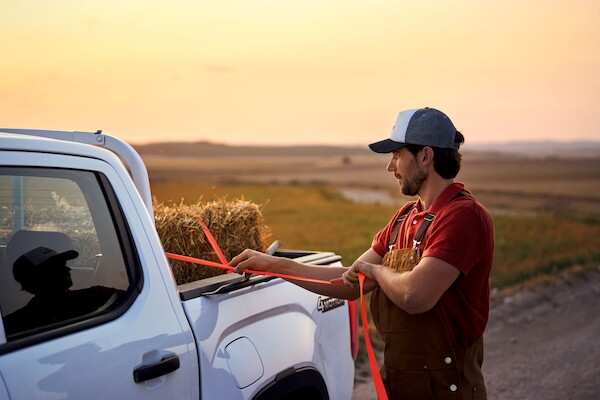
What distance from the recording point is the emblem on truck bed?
4.35 m

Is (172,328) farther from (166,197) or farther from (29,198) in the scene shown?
(166,197)

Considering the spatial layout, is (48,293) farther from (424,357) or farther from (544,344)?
(544,344)

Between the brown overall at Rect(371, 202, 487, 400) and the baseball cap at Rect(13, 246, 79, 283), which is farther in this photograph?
the brown overall at Rect(371, 202, 487, 400)

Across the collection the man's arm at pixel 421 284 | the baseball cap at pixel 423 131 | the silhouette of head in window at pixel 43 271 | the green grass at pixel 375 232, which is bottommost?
the green grass at pixel 375 232

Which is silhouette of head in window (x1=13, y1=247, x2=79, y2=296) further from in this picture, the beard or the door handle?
the beard

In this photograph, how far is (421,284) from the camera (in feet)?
11.7

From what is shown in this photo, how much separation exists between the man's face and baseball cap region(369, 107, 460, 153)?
0.19 feet

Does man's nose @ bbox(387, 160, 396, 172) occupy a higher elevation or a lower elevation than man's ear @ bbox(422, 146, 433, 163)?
lower

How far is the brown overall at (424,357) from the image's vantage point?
12.3 feet

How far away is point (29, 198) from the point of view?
3.13 m

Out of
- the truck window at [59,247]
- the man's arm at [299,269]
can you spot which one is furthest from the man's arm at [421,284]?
the truck window at [59,247]

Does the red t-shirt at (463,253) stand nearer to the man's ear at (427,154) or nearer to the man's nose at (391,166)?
the man's ear at (427,154)

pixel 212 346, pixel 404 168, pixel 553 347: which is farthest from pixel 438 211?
pixel 553 347

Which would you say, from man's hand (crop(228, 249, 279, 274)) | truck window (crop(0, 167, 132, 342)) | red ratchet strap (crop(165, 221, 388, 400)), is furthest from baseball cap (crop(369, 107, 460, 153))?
truck window (crop(0, 167, 132, 342))
